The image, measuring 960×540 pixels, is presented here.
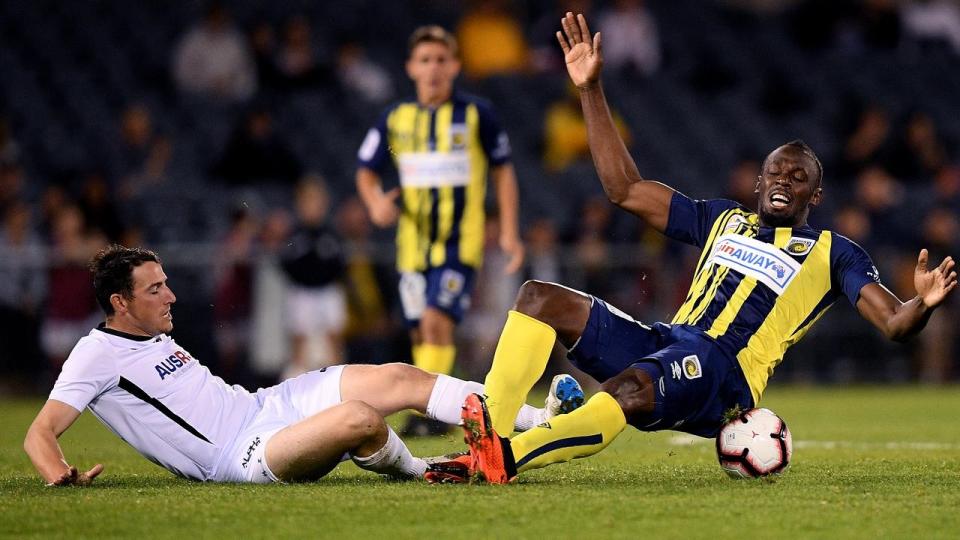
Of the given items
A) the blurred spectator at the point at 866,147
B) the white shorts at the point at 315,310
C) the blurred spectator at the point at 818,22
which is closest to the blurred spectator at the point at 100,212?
the white shorts at the point at 315,310

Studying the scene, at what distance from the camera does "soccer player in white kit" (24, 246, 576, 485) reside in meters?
5.89

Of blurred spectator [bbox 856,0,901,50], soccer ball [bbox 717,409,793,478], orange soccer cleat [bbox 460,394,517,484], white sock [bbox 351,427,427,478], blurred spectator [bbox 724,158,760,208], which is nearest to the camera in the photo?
orange soccer cleat [bbox 460,394,517,484]

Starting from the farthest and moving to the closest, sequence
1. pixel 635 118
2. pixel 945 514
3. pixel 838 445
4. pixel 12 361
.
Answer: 1. pixel 635 118
2. pixel 12 361
3. pixel 838 445
4. pixel 945 514

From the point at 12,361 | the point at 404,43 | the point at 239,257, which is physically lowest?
the point at 12,361

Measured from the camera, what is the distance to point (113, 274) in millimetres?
6223

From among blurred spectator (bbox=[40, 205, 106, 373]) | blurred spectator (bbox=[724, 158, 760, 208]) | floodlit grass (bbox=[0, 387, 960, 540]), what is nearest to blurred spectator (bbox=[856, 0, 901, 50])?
blurred spectator (bbox=[724, 158, 760, 208])

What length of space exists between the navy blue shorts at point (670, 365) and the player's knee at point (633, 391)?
0.10 ft

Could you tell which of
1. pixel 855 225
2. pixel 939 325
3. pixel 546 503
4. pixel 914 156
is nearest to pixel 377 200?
pixel 546 503

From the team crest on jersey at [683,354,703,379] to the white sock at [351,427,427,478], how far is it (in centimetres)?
119

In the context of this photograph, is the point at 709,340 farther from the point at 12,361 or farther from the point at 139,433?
the point at 12,361

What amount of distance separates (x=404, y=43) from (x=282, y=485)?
1244cm

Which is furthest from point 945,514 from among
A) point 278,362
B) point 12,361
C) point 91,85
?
point 91,85

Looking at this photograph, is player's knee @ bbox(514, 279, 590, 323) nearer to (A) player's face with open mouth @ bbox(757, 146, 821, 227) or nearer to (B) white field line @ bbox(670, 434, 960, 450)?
(A) player's face with open mouth @ bbox(757, 146, 821, 227)

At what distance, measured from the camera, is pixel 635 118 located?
58.0 feet
